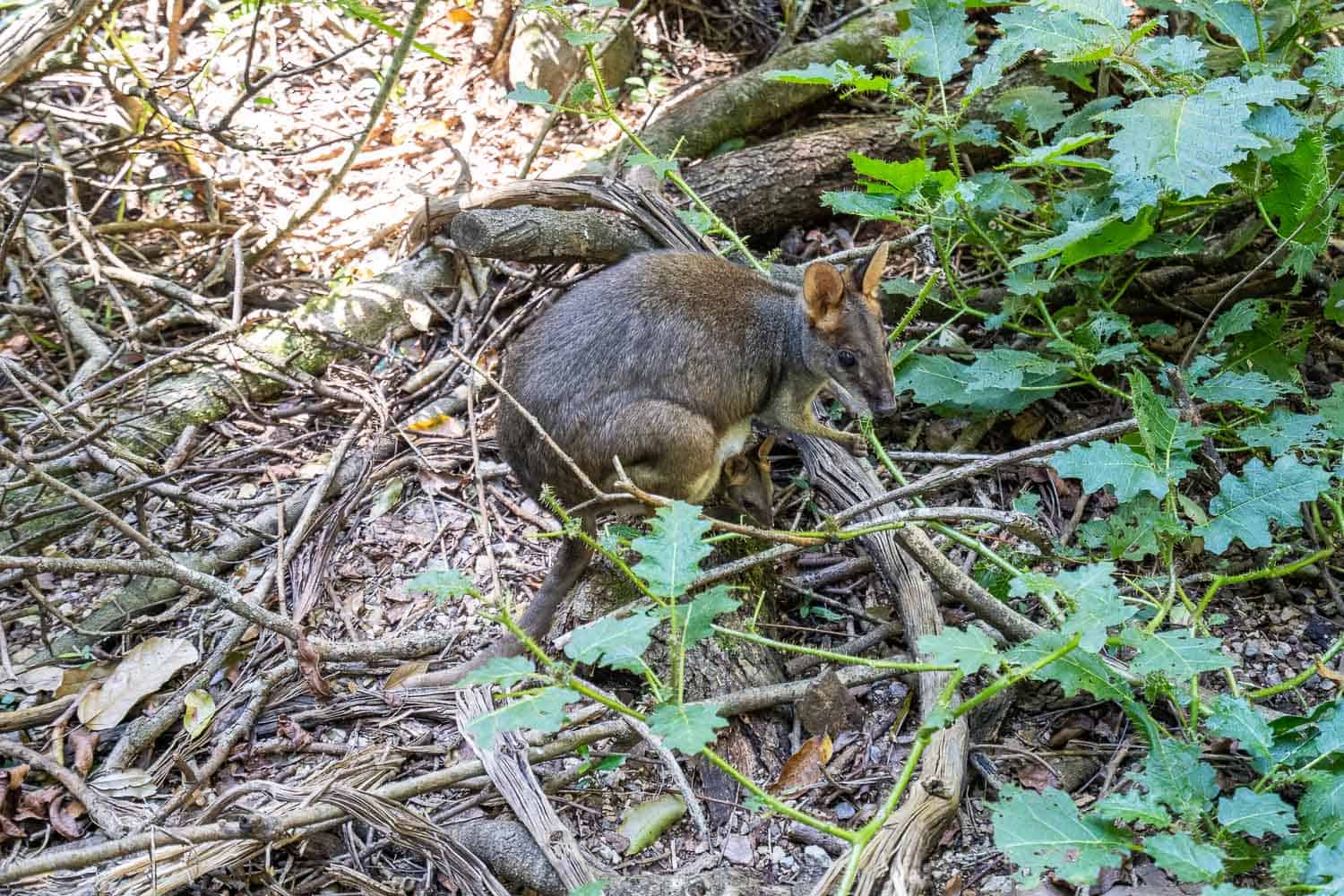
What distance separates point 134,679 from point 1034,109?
15.1ft

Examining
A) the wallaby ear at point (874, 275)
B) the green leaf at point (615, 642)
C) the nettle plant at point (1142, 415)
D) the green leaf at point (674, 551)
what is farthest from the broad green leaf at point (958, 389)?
the green leaf at point (615, 642)

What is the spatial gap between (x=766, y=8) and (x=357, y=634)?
554cm

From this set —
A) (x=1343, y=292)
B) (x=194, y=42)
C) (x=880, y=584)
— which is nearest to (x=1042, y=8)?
(x=1343, y=292)

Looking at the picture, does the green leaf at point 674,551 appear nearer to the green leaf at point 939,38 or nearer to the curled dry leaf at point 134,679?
the curled dry leaf at point 134,679

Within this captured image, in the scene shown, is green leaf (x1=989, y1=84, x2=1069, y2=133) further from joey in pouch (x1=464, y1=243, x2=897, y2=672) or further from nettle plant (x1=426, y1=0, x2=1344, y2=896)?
joey in pouch (x1=464, y1=243, x2=897, y2=672)

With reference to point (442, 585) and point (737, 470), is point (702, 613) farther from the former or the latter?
point (737, 470)

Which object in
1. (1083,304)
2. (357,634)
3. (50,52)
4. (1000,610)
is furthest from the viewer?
(50,52)

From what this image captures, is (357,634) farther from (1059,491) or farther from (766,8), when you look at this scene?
(766,8)

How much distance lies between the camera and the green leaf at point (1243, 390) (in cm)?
388

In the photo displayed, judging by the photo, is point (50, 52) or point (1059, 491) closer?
point (1059, 491)

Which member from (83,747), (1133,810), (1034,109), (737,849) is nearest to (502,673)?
(737,849)

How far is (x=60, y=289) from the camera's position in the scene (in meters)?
5.62

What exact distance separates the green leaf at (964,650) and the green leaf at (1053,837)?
0.39m

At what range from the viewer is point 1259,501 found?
132 inches
